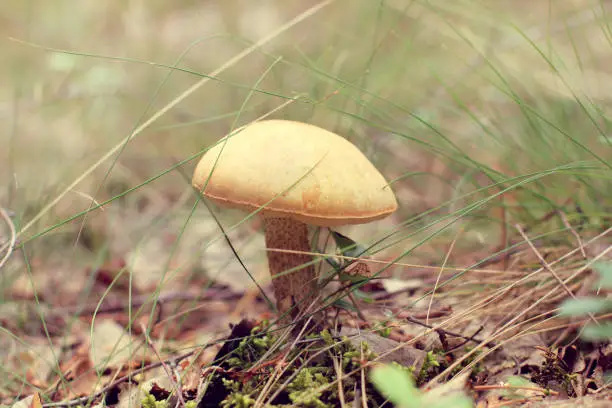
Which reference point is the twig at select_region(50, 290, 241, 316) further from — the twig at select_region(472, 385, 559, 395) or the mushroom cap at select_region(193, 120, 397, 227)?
the twig at select_region(472, 385, 559, 395)

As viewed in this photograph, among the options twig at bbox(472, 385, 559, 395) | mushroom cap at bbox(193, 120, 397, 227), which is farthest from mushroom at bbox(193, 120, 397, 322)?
twig at bbox(472, 385, 559, 395)

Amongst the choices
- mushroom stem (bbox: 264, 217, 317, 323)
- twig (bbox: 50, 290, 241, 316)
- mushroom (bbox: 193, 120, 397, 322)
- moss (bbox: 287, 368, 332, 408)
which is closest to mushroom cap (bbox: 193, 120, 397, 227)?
mushroom (bbox: 193, 120, 397, 322)

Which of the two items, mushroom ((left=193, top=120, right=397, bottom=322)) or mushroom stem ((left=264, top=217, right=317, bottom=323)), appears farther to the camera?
A: mushroom stem ((left=264, top=217, right=317, bottom=323))

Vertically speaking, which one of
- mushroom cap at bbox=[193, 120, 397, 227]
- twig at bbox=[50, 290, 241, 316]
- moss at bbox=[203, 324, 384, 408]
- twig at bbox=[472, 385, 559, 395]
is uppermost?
mushroom cap at bbox=[193, 120, 397, 227]

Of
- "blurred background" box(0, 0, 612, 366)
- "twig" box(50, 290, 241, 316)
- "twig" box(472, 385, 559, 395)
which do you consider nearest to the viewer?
"twig" box(472, 385, 559, 395)

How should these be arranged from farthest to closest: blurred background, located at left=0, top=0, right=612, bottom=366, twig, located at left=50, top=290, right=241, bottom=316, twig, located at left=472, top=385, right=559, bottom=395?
twig, located at left=50, top=290, right=241, bottom=316
blurred background, located at left=0, top=0, right=612, bottom=366
twig, located at left=472, top=385, right=559, bottom=395

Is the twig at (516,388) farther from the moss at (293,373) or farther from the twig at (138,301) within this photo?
the twig at (138,301)

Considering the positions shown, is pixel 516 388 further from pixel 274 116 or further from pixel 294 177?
pixel 274 116

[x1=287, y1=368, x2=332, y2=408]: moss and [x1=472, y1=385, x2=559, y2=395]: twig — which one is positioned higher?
[x1=472, y1=385, x2=559, y2=395]: twig
